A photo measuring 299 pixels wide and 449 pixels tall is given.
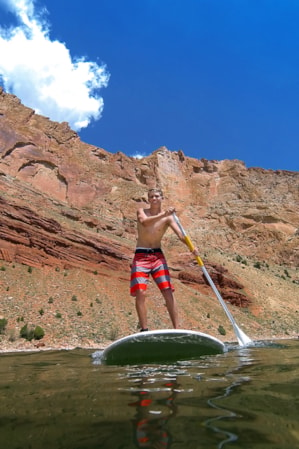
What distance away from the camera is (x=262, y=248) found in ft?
273

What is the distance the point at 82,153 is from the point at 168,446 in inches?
3565

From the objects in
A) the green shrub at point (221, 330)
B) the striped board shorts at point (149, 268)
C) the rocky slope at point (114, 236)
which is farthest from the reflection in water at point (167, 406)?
the green shrub at point (221, 330)

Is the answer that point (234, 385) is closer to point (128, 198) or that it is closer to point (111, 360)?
point (111, 360)

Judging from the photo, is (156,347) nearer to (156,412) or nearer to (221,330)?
(156,412)

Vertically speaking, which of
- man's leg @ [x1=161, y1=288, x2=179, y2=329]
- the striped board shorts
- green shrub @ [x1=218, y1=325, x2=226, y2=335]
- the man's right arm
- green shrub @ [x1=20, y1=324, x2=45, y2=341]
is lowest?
green shrub @ [x1=20, y1=324, x2=45, y2=341]

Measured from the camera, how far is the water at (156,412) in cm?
215

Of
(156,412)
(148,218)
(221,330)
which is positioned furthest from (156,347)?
(221,330)

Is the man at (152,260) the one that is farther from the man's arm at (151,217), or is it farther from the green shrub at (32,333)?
the green shrub at (32,333)

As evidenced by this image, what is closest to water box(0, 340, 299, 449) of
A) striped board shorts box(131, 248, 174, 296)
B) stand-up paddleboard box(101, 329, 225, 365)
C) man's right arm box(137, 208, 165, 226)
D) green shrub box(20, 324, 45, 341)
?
stand-up paddleboard box(101, 329, 225, 365)

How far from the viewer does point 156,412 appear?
270cm

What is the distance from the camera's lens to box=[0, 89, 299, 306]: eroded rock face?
7462 cm

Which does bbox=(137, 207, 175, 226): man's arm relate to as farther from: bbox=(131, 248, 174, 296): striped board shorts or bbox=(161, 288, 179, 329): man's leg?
bbox=(161, 288, 179, 329): man's leg

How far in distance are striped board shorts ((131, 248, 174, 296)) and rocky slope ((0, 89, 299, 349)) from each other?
17188 millimetres

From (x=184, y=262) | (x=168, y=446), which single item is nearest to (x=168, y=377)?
(x=168, y=446)
